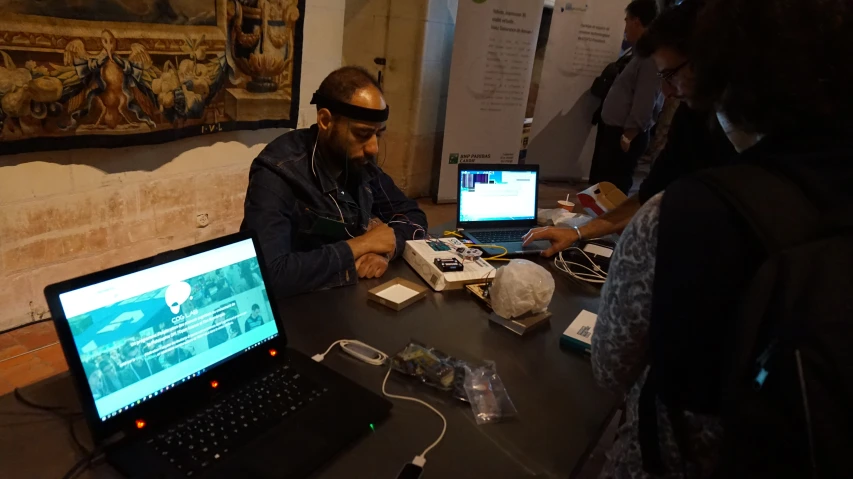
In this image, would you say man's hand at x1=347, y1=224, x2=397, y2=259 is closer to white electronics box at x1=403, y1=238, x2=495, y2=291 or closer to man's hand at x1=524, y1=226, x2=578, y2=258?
white electronics box at x1=403, y1=238, x2=495, y2=291

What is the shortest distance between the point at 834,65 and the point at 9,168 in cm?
257

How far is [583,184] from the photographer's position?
5852 mm

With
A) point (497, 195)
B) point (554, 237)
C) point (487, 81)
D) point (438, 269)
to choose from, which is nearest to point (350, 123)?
point (438, 269)

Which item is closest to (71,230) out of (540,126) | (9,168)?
(9,168)

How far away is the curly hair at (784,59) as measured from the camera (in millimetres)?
762

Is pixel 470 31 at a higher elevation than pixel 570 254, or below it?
higher

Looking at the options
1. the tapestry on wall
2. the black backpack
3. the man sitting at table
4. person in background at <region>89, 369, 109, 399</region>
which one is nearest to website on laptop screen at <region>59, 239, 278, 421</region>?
person in background at <region>89, 369, 109, 399</region>

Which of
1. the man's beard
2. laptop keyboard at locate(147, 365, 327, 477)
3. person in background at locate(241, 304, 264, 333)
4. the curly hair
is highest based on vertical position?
the curly hair

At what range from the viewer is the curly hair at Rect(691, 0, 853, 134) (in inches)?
30.0

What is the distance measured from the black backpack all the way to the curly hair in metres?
0.12

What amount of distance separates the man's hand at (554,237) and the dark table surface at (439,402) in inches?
12.6

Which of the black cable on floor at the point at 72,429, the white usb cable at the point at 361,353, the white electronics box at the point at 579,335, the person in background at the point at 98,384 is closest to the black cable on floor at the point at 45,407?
the black cable on floor at the point at 72,429

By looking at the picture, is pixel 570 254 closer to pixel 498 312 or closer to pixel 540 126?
pixel 498 312

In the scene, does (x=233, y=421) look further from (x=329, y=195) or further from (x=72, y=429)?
(x=329, y=195)
